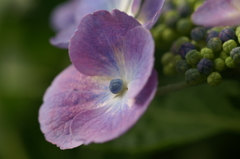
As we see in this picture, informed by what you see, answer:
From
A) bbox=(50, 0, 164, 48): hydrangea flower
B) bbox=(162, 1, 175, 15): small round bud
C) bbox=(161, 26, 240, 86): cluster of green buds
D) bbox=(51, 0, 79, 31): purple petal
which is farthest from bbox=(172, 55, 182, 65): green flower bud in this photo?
bbox=(51, 0, 79, 31): purple petal

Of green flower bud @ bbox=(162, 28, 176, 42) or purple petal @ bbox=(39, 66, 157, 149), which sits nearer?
purple petal @ bbox=(39, 66, 157, 149)

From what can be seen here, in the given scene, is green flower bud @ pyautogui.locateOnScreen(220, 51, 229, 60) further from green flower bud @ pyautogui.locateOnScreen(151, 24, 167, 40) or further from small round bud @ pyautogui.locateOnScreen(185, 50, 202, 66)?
green flower bud @ pyautogui.locateOnScreen(151, 24, 167, 40)

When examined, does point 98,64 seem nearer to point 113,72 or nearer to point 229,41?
point 113,72

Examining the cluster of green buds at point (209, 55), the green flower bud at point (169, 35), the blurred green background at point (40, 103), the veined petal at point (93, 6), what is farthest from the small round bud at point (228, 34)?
the veined petal at point (93, 6)

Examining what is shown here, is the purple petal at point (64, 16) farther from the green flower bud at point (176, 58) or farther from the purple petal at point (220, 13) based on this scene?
the purple petal at point (220, 13)

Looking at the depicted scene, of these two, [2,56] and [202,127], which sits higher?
[2,56]

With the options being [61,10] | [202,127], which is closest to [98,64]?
[202,127]
